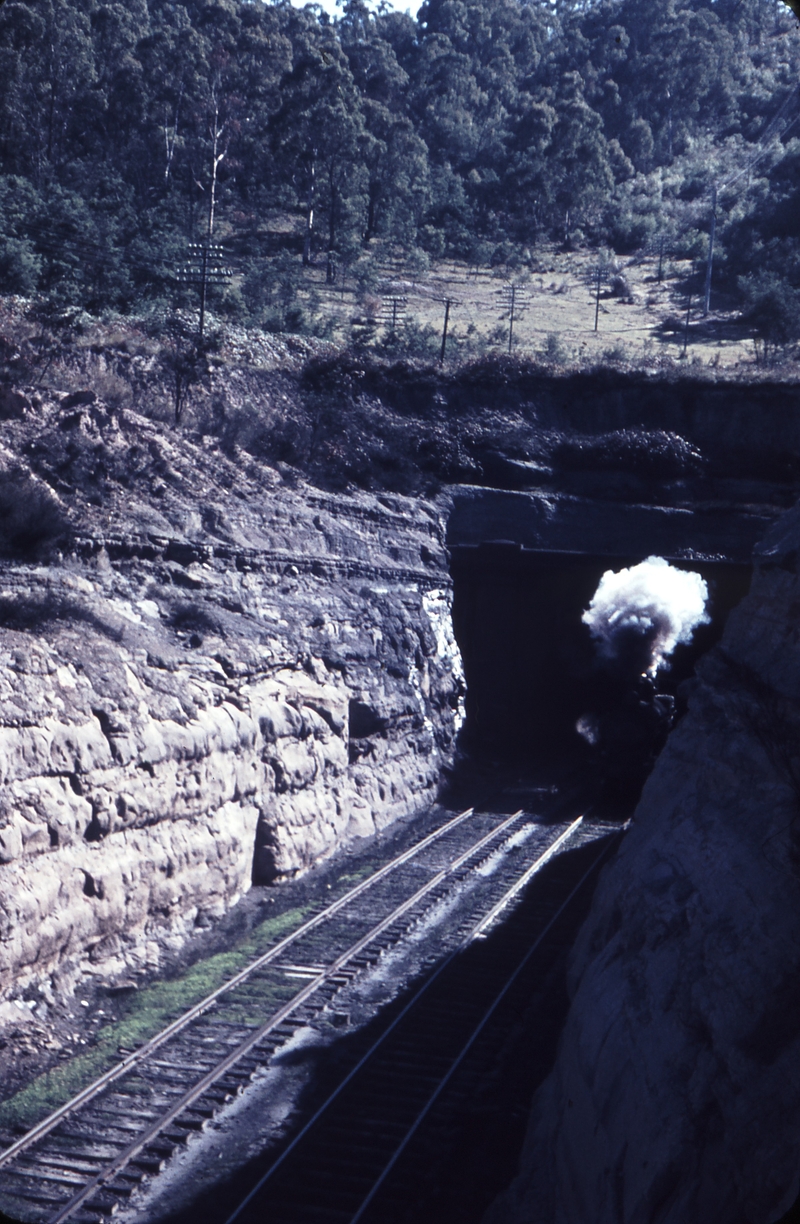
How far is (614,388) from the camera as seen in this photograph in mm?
44344

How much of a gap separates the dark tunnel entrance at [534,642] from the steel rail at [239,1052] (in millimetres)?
11885

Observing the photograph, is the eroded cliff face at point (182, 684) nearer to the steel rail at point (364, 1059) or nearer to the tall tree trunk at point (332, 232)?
the steel rail at point (364, 1059)

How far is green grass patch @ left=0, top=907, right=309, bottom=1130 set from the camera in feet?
40.2

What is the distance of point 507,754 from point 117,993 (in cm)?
2021

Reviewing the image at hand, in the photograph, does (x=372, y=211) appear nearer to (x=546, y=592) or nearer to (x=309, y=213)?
(x=309, y=213)

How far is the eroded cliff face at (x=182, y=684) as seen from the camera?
15.3m

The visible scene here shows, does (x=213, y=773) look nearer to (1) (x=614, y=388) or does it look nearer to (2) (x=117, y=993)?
(2) (x=117, y=993)

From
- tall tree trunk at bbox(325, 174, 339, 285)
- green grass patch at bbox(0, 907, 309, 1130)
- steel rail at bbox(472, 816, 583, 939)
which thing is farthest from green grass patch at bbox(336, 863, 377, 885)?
tall tree trunk at bbox(325, 174, 339, 285)

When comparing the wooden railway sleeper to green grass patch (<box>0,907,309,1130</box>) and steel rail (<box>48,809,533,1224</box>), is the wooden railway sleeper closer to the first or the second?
steel rail (<box>48,809,533,1224</box>)

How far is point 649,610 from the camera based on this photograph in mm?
32000

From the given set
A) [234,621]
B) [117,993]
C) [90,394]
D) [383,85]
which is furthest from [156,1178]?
[383,85]

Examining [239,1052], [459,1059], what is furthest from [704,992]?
[239,1052]

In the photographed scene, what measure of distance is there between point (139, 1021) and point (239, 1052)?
1.68m

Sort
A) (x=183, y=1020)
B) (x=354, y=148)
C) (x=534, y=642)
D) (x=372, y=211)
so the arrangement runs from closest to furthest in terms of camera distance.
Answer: (x=183, y=1020)
(x=534, y=642)
(x=354, y=148)
(x=372, y=211)
